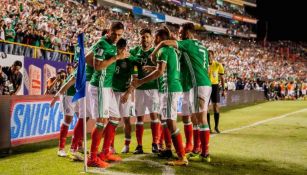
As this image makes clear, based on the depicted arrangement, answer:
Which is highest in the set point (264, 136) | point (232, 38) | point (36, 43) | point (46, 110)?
point (232, 38)

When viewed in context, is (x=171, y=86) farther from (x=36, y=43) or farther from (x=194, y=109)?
(x=36, y=43)

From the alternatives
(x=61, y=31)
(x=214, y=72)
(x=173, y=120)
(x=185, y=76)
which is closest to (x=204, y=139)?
(x=173, y=120)

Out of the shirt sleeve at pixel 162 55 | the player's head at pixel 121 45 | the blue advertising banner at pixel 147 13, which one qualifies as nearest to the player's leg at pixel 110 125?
the player's head at pixel 121 45

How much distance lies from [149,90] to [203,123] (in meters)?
1.41

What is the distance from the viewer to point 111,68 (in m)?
6.73

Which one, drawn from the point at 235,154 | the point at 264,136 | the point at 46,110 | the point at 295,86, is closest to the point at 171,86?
the point at 235,154

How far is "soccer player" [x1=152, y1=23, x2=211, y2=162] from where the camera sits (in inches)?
275

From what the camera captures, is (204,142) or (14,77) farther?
(14,77)

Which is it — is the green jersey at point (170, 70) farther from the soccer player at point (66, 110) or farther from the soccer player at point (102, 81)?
the soccer player at point (66, 110)

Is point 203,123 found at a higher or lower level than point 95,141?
higher

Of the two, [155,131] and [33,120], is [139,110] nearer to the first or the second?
[155,131]

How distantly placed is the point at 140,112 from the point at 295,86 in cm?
3493

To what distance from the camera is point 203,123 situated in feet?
23.5

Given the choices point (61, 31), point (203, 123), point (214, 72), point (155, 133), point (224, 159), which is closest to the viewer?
point (203, 123)
